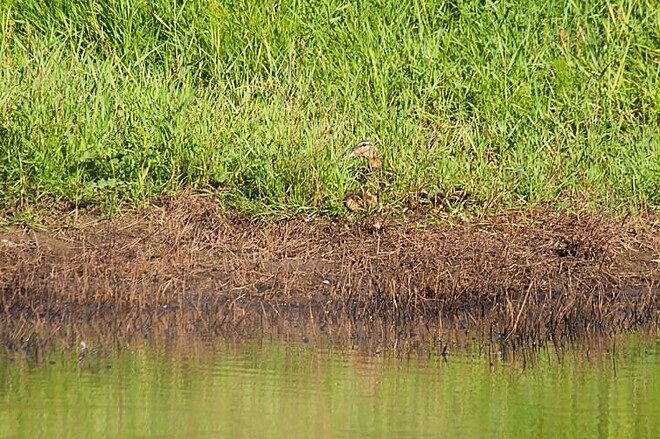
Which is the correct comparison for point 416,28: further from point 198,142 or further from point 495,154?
point 198,142

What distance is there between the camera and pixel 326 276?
6.32 metres

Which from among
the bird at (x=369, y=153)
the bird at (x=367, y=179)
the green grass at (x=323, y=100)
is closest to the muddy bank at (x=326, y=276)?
the bird at (x=367, y=179)

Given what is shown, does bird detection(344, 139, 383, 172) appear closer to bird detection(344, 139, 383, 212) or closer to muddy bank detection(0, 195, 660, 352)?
bird detection(344, 139, 383, 212)

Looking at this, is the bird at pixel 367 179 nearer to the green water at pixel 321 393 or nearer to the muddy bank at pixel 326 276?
the muddy bank at pixel 326 276

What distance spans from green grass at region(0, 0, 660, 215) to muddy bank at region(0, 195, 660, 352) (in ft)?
0.83

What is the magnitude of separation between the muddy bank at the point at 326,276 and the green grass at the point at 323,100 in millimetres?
252

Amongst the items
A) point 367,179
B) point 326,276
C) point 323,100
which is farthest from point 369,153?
point 326,276

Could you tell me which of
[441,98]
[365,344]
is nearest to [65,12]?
[441,98]

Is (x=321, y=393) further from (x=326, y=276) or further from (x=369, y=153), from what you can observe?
(x=369, y=153)

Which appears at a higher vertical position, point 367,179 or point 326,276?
point 367,179

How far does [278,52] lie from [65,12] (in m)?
1.48

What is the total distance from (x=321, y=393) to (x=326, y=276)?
169 centimetres

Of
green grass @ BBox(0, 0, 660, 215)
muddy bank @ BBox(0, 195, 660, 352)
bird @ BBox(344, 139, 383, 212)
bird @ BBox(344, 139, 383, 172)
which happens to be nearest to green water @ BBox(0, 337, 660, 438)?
muddy bank @ BBox(0, 195, 660, 352)

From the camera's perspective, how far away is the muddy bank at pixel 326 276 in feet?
19.1
